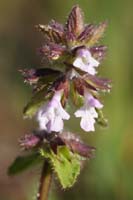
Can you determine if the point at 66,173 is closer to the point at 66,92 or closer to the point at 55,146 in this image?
the point at 55,146

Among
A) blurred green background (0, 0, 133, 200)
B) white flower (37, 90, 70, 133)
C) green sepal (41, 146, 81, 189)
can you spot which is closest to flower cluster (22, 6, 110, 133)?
white flower (37, 90, 70, 133)

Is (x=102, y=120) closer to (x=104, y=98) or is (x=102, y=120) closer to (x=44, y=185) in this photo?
(x=44, y=185)

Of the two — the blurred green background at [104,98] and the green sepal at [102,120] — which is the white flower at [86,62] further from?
the blurred green background at [104,98]

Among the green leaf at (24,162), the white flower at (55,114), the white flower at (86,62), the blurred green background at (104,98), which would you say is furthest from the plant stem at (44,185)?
the blurred green background at (104,98)

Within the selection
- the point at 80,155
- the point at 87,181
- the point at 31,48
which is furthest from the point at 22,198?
the point at 31,48

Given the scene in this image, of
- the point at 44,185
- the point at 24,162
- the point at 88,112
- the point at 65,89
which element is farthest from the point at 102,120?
the point at 24,162

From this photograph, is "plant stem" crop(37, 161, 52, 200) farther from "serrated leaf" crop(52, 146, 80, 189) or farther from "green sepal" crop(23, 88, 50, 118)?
"green sepal" crop(23, 88, 50, 118)
